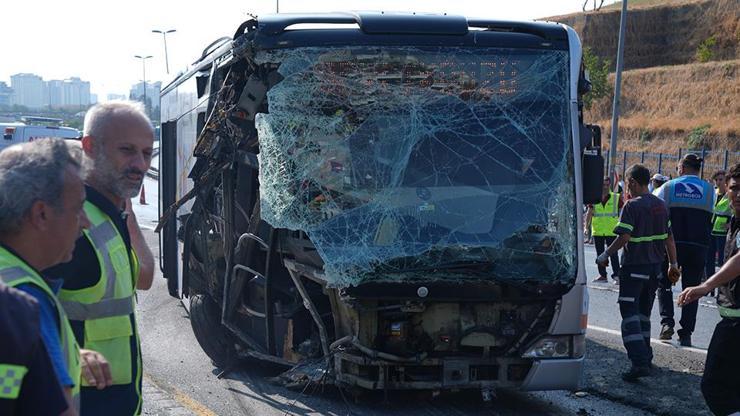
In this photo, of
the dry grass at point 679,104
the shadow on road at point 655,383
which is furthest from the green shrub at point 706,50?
the shadow on road at point 655,383

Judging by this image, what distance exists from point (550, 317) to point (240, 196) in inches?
105

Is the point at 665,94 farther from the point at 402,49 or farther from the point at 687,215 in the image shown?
the point at 402,49

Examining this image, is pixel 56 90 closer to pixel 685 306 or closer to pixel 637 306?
pixel 685 306

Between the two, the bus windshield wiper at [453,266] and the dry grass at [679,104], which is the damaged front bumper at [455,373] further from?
the dry grass at [679,104]

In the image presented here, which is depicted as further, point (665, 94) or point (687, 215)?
point (665, 94)

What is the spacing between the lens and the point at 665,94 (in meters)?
52.4

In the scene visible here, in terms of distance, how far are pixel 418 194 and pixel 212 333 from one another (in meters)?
2.69

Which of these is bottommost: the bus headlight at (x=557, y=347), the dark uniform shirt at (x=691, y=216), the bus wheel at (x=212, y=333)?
the bus wheel at (x=212, y=333)

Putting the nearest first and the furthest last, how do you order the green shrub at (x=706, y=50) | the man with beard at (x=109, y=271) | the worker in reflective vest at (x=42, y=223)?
the worker in reflective vest at (x=42, y=223), the man with beard at (x=109, y=271), the green shrub at (x=706, y=50)

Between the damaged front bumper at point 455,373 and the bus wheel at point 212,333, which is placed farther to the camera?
the bus wheel at point 212,333

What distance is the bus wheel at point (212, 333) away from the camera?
26.2 feet

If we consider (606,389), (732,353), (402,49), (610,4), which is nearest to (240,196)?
(402,49)

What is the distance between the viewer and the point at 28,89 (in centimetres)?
17375

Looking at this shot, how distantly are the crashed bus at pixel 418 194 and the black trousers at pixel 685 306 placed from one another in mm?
3089
